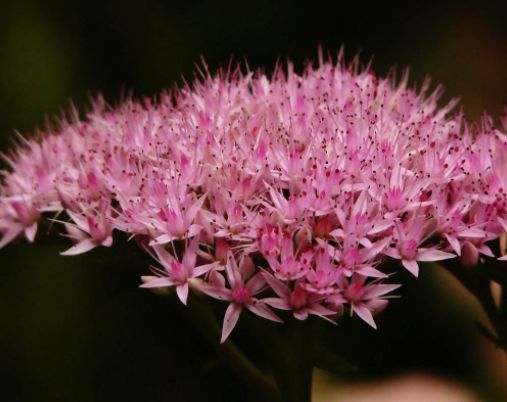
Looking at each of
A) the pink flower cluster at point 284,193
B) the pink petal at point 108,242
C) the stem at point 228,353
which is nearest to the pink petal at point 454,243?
the pink flower cluster at point 284,193

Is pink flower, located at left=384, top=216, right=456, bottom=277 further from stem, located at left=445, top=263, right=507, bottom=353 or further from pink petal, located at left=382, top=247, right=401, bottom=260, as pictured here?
stem, located at left=445, top=263, right=507, bottom=353

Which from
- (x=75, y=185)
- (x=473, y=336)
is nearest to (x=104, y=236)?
(x=75, y=185)

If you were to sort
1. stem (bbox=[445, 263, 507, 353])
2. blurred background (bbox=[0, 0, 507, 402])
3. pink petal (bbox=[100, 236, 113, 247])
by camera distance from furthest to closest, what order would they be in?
blurred background (bbox=[0, 0, 507, 402]) < stem (bbox=[445, 263, 507, 353]) < pink petal (bbox=[100, 236, 113, 247])

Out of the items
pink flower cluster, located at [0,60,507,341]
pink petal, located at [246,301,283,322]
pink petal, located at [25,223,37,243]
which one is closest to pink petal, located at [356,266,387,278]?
pink flower cluster, located at [0,60,507,341]

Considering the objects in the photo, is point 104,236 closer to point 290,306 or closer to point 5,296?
point 290,306

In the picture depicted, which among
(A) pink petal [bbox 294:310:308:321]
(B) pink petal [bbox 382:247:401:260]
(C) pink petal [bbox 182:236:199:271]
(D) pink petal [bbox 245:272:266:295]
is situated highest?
(B) pink petal [bbox 382:247:401:260]

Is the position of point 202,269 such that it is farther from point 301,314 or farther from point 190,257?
point 301,314
